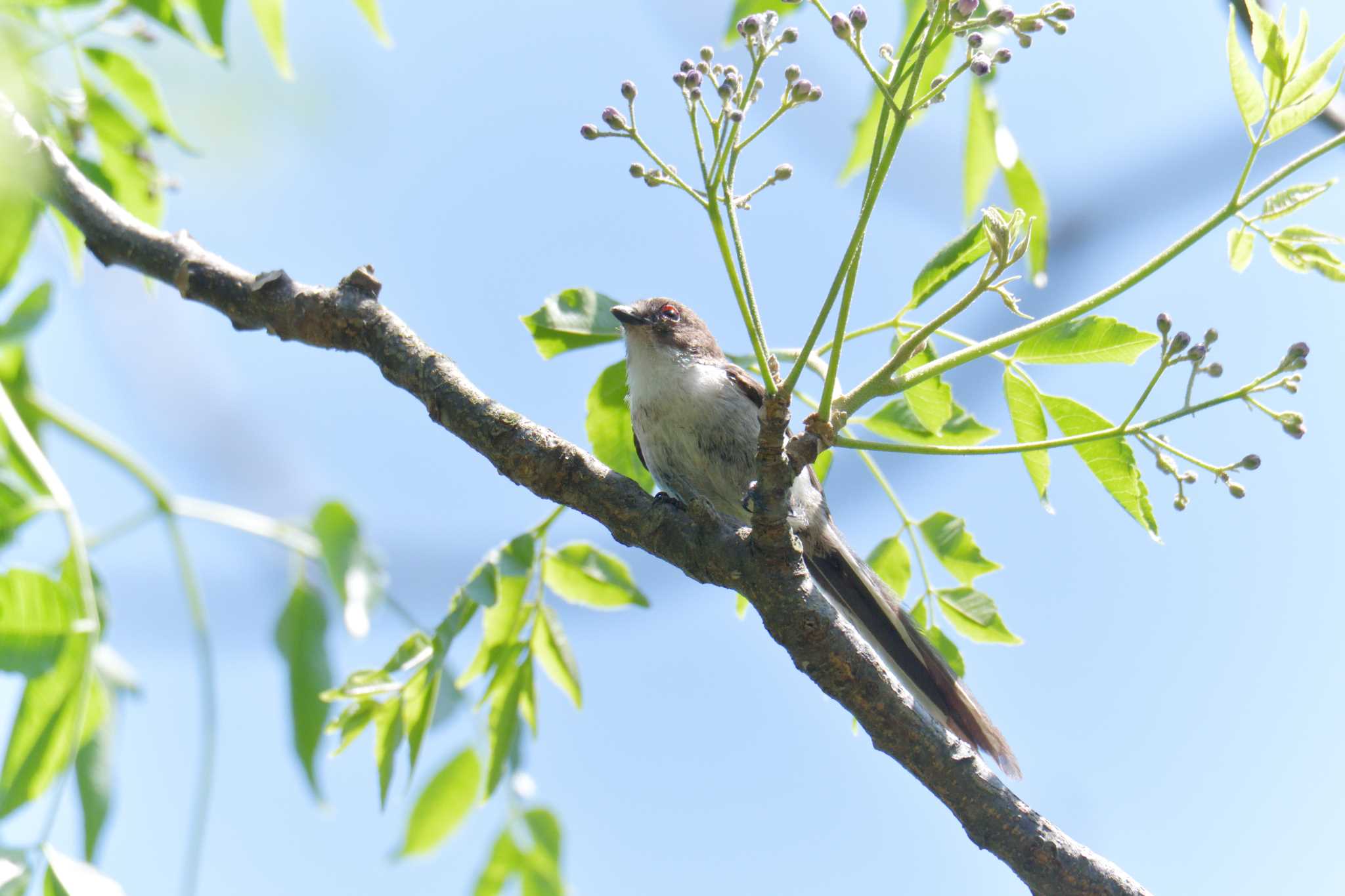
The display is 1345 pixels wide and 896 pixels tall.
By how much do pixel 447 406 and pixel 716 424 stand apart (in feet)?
5.18

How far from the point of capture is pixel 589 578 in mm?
3277

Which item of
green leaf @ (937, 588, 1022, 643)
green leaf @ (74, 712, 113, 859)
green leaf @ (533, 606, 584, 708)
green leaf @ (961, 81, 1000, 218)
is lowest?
green leaf @ (74, 712, 113, 859)

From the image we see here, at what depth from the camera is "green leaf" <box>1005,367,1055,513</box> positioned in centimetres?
270

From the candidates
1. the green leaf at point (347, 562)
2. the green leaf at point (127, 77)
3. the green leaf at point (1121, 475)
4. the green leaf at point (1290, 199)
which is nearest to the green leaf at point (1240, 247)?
the green leaf at point (1290, 199)

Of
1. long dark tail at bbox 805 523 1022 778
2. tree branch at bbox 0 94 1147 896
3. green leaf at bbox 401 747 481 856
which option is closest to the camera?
tree branch at bbox 0 94 1147 896

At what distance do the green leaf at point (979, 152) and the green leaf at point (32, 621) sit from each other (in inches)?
107

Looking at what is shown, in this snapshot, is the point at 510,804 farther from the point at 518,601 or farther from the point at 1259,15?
the point at 1259,15

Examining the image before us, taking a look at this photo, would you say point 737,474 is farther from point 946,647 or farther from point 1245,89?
point 1245,89

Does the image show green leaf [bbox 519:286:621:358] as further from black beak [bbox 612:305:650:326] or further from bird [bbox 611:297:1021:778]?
black beak [bbox 612:305:650:326]

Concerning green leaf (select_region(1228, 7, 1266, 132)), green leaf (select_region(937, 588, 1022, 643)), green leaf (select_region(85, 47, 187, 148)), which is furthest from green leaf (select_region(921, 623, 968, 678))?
green leaf (select_region(85, 47, 187, 148))

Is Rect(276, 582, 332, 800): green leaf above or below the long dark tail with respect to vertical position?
below

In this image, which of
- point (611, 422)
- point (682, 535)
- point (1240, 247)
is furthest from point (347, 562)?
point (1240, 247)

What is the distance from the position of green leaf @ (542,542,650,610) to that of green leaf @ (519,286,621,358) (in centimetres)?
59

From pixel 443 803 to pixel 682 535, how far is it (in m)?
1.62
